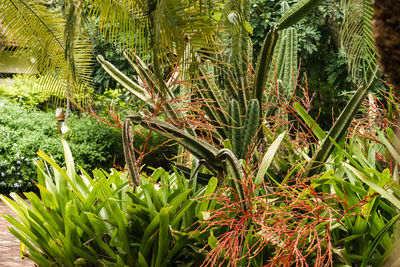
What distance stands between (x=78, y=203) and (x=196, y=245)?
0.82 metres

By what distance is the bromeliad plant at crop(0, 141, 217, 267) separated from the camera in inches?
94.0

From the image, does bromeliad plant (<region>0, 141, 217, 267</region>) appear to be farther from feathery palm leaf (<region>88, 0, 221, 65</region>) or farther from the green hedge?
the green hedge

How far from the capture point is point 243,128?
309 centimetres

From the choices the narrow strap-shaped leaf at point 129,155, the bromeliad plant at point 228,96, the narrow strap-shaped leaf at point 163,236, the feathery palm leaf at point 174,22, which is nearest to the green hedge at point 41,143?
the bromeliad plant at point 228,96

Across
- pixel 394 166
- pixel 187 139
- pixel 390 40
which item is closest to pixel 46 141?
pixel 187 139

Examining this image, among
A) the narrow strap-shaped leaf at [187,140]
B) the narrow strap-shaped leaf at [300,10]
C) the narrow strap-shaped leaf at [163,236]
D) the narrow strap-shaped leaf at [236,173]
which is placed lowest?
the narrow strap-shaped leaf at [163,236]

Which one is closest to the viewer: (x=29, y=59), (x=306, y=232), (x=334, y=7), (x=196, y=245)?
(x=306, y=232)

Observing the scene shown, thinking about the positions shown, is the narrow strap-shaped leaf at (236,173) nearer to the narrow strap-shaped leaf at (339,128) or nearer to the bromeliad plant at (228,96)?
the bromeliad plant at (228,96)

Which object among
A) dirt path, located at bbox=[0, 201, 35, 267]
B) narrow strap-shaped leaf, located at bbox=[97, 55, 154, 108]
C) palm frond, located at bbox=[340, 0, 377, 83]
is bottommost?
dirt path, located at bbox=[0, 201, 35, 267]

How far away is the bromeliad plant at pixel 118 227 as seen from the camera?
7.84 ft

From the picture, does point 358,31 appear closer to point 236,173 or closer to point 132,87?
point 236,173

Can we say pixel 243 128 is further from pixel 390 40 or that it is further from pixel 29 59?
pixel 29 59

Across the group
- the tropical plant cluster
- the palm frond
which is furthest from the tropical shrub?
the palm frond

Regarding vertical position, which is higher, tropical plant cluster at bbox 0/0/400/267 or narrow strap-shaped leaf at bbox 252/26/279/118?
narrow strap-shaped leaf at bbox 252/26/279/118
